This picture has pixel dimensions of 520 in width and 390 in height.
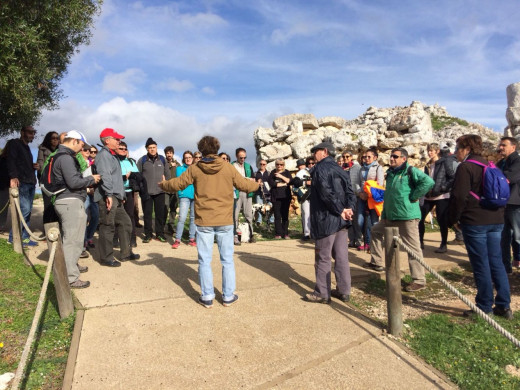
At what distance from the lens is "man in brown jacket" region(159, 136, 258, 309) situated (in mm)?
4391

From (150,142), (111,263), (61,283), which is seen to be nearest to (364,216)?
(150,142)

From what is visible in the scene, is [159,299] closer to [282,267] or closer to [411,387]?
[282,267]

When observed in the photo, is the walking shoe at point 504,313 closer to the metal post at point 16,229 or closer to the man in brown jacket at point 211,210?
the man in brown jacket at point 211,210

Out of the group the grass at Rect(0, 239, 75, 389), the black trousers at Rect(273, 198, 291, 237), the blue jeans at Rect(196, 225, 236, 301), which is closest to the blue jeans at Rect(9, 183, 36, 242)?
the grass at Rect(0, 239, 75, 389)

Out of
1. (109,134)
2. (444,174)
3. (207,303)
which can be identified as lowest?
(207,303)

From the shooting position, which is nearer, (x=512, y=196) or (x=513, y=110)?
(x=512, y=196)

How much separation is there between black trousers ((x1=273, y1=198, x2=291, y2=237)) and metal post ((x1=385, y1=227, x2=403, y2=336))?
5.36m

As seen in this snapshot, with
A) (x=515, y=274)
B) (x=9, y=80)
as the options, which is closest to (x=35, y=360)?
(x=9, y=80)

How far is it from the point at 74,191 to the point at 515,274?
728 cm

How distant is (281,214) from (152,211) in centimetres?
328

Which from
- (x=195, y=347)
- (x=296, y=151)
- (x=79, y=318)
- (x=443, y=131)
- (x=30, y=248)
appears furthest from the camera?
(x=443, y=131)

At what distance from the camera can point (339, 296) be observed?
16.0 ft

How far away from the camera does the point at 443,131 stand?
1928 cm

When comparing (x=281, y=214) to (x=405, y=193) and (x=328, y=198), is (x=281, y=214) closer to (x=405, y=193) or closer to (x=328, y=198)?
(x=405, y=193)
